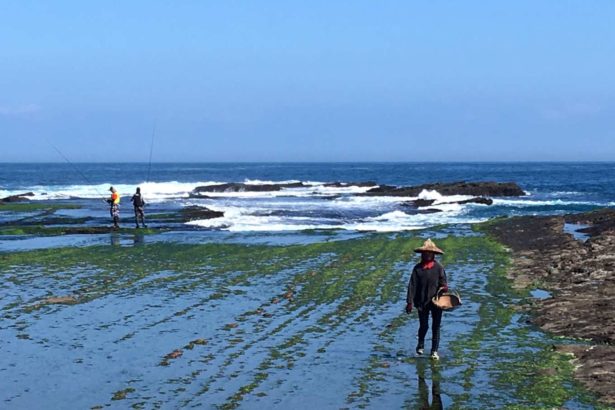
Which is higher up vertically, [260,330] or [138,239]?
[260,330]

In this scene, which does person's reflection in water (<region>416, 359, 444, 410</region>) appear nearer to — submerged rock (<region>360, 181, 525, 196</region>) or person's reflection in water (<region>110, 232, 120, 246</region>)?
person's reflection in water (<region>110, 232, 120, 246</region>)

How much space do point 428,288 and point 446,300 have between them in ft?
0.98

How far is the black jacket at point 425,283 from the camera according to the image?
1126 cm

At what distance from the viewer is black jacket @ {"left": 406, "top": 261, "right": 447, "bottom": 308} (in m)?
11.3

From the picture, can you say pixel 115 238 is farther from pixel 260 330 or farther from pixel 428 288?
pixel 428 288

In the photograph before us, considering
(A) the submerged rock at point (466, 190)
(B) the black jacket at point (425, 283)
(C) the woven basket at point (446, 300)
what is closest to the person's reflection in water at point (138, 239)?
(B) the black jacket at point (425, 283)

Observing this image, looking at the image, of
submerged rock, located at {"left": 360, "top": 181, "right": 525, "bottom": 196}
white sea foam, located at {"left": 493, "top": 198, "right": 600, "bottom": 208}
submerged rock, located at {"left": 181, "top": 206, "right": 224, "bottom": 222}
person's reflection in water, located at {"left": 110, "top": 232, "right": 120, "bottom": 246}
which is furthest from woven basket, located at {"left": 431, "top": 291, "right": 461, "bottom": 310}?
submerged rock, located at {"left": 360, "top": 181, "right": 525, "bottom": 196}

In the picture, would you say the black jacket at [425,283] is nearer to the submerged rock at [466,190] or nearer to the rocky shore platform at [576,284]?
the rocky shore platform at [576,284]

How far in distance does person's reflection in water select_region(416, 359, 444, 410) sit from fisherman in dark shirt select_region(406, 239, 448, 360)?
1.11 ft

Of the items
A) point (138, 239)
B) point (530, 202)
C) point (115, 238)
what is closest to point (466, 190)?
point (530, 202)

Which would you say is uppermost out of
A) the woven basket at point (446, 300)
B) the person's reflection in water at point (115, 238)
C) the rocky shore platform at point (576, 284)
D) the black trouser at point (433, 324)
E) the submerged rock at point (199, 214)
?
the woven basket at point (446, 300)

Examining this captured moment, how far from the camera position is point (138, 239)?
30.6 m

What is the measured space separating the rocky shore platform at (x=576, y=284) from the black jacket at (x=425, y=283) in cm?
211

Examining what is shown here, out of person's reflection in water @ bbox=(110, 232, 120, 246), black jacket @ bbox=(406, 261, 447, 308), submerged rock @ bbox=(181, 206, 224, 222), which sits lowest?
person's reflection in water @ bbox=(110, 232, 120, 246)
